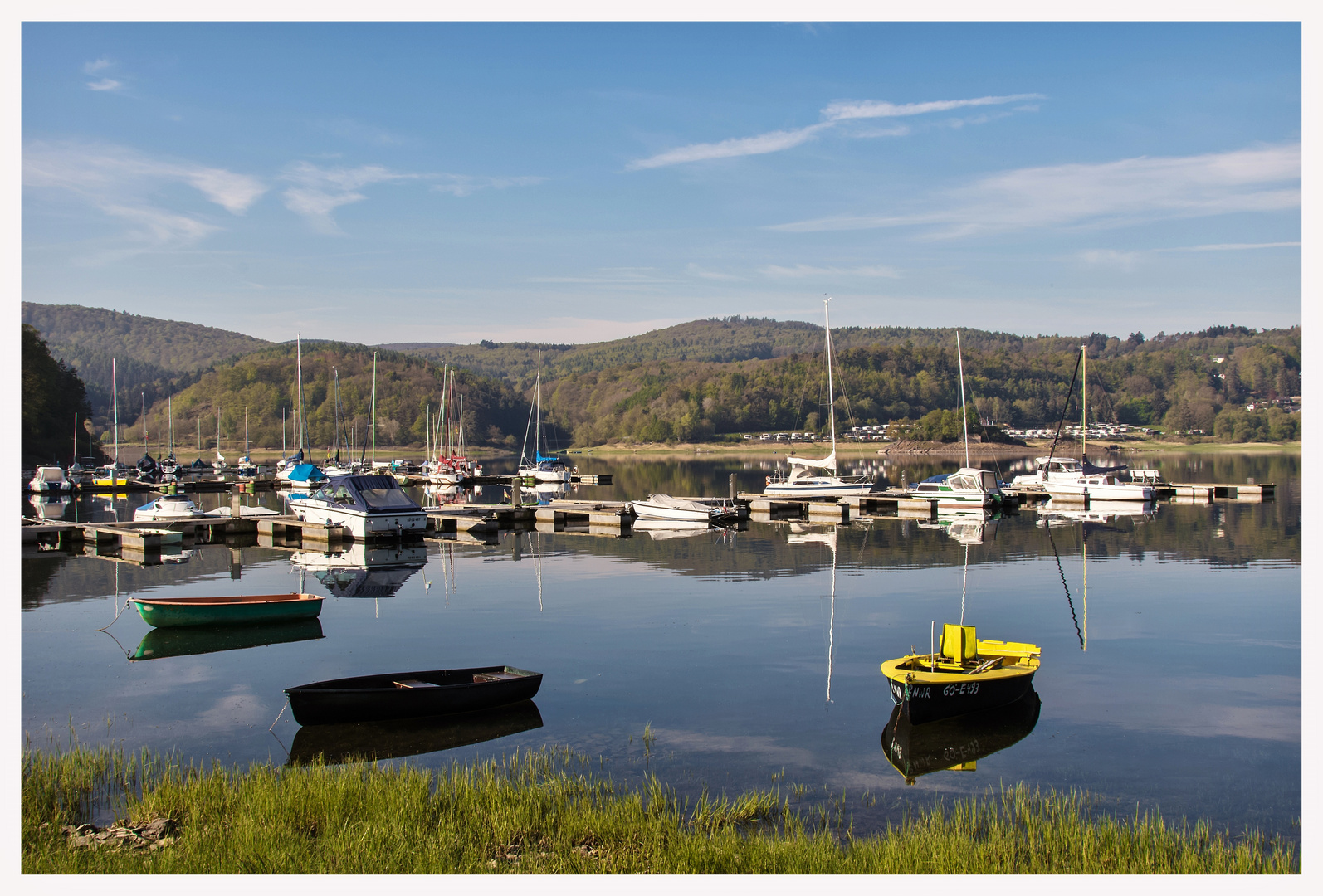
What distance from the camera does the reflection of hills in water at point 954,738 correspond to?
47.2 ft

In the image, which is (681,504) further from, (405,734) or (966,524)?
(405,734)

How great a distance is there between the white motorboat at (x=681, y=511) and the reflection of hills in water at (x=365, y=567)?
550 inches

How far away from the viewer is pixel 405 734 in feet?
51.7

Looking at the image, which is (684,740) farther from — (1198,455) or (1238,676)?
(1198,455)

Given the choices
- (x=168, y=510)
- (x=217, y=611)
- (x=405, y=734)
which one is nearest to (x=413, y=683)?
(x=405, y=734)

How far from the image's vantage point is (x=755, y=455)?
19850cm

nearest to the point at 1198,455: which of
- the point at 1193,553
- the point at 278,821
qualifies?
the point at 1193,553

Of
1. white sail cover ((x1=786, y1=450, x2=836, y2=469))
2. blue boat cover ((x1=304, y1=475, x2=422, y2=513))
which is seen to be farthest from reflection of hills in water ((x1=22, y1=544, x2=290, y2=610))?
white sail cover ((x1=786, y1=450, x2=836, y2=469))

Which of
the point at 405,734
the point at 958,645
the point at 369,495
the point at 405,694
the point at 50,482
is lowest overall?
the point at 405,734

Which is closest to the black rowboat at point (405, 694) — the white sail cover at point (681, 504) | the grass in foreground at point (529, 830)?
the grass in foreground at point (529, 830)

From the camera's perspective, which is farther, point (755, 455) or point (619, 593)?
point (755, 455)

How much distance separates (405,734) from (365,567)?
2160 cm

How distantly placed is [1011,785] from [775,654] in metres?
7.69

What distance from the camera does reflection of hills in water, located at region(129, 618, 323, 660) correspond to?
21953 mm
